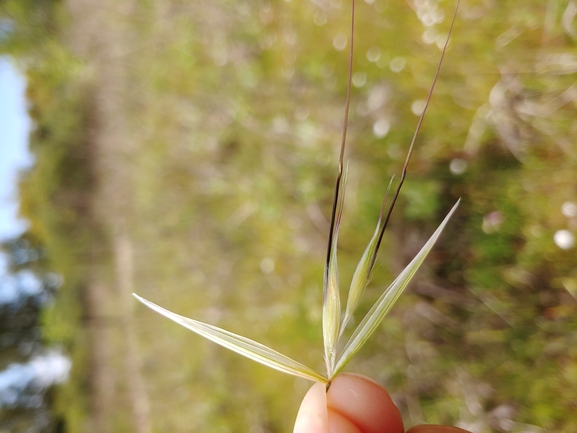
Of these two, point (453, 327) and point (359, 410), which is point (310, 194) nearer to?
point (453, 327)

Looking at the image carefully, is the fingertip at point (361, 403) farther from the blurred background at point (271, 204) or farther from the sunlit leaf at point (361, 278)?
the blurred background at point (271, 204)

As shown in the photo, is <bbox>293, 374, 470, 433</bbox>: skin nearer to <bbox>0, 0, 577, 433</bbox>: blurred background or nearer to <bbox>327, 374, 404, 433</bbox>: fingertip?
<bbox>327, 374, 404, 433</bbox>: fingertip

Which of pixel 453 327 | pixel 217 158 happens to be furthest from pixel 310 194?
pixel 453 327

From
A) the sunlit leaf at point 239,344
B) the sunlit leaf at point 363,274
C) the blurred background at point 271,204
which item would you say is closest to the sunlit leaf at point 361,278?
the sunlit leaf at point 363,274

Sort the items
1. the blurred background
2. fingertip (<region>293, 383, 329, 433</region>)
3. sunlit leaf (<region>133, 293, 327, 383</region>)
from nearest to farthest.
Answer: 1. sunlit leaf (<region>133, 293, 327, 383</region>)
2. fingertip (<region>293, 383, 329, 433</region>)
3. the blurred background

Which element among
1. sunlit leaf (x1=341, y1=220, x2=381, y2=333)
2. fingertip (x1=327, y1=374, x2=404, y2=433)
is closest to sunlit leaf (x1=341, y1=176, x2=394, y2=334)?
sunlit leaf (x1=341, y1=220, x2=381, y2=333)

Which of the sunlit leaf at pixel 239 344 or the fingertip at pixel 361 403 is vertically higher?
the sunlit leaf at pixel 239 344

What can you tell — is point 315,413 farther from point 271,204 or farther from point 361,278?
point 271,204
